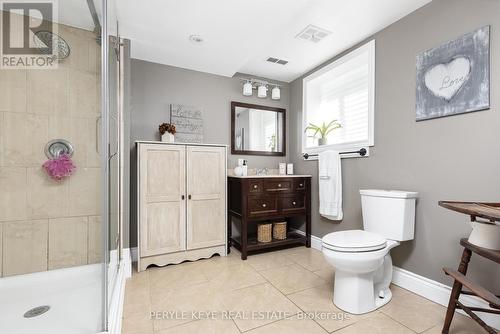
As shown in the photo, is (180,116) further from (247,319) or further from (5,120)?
(247,319)

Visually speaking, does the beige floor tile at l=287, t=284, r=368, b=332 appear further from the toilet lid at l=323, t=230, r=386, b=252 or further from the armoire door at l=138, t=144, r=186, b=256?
the armoire door at l=138, t=144, r=186, b=256

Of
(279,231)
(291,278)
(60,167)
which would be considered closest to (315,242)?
(279,231)

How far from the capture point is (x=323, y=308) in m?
1.61

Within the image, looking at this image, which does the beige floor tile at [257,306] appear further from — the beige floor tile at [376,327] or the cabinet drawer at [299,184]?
the cabinet drawer at [299,184]

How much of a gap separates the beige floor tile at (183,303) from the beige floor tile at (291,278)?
1.62ft

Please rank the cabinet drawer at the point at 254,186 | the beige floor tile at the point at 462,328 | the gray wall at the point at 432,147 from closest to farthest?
1. the beige floor tile at the point at 462,328
2. the gray wall at the point at 432,147
3. the cabinet drawer at the point at 254,186

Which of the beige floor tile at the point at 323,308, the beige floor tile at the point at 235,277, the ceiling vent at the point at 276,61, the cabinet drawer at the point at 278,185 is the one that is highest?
the ceiling vent at the point at 276,61

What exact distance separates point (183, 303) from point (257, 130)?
7.19ft

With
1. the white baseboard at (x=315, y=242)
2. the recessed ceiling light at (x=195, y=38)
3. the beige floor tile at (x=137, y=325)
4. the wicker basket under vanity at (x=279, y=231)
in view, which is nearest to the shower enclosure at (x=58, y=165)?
the beige floor tile at (x=137, y=325)

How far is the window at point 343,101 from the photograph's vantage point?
228cm

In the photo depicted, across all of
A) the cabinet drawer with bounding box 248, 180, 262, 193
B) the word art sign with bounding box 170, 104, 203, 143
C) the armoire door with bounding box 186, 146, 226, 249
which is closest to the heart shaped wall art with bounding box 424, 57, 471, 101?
the cabinet drawer with bounding box 248, 180, 262, 193

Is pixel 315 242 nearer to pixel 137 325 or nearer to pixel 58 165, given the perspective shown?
pixel 137 325

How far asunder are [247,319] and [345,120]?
2.18m

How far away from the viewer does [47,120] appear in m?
1.91
